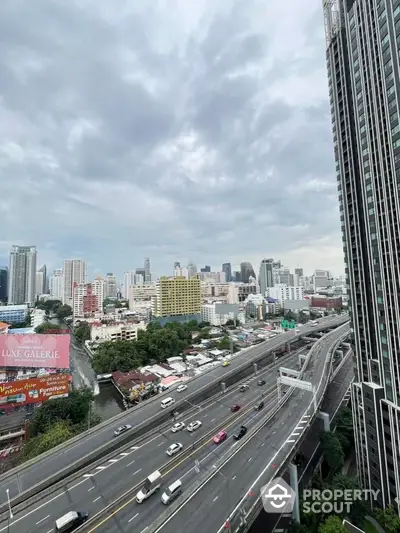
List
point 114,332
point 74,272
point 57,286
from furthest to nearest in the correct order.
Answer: point 57,286 < point 74,272 < point 114,332

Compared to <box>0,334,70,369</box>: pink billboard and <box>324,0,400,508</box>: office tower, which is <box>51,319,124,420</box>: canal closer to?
<box>0,334,70,369</box>: pink billboard

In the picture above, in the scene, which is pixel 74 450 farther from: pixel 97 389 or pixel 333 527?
pixel 97 389

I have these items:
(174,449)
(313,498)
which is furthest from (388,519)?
(174,449)

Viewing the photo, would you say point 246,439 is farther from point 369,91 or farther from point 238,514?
point 369,91

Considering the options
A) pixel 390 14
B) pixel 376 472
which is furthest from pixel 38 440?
pixel 390 14

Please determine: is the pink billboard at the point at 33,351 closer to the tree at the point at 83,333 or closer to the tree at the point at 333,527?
the tree at the point at 333,527

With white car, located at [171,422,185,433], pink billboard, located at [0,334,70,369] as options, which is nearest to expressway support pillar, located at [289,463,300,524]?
white car, located at [171,422,185,433]
